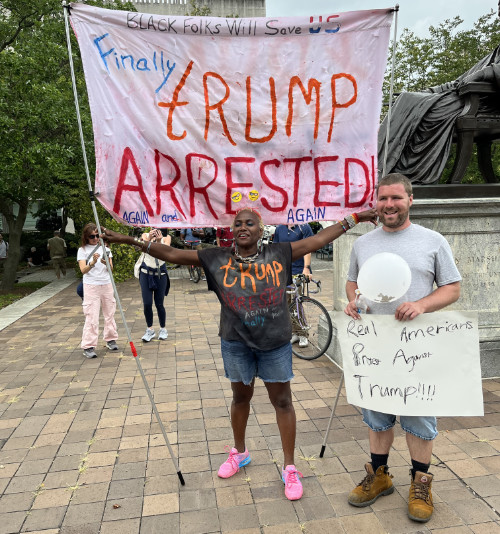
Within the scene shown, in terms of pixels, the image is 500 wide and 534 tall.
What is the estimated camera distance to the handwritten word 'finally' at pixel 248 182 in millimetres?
2855

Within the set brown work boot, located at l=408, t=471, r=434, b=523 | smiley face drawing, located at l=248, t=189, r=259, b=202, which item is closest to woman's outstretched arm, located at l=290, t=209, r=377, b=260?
smiley face drawing, located at l=248, t=189, r=259, b=202

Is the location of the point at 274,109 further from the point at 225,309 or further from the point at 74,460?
the point at 74,460

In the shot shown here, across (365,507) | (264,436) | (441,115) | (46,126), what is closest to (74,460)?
(264,436)

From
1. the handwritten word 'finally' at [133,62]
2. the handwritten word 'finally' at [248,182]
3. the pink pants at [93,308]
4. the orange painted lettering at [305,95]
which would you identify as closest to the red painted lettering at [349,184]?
the handwritten word 'finally' at [248,182]

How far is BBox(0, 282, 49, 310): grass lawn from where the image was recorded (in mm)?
11187

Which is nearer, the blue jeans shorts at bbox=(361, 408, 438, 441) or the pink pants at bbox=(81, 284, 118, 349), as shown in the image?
the blue jeans shorts at bbox=(361, 408, 438, 441)

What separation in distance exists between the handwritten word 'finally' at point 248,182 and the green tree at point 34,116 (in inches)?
347

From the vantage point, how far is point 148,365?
5648 millimetres

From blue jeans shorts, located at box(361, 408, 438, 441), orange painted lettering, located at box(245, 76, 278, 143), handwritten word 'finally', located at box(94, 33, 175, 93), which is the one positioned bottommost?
blue jeans shorts, located at box(361, 408, 438, 441)

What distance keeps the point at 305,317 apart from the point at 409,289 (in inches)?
141

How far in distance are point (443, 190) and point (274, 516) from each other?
11.3ft

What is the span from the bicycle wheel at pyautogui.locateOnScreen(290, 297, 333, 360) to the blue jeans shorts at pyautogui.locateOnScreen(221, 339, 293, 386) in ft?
9.30

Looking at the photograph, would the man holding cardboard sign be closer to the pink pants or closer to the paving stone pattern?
the paving stone pattern

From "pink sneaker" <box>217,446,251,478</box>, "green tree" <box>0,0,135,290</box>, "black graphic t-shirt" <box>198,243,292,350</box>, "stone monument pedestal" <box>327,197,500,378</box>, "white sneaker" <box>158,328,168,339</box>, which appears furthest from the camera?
"green tree" <box>0,0,135,290</box>
